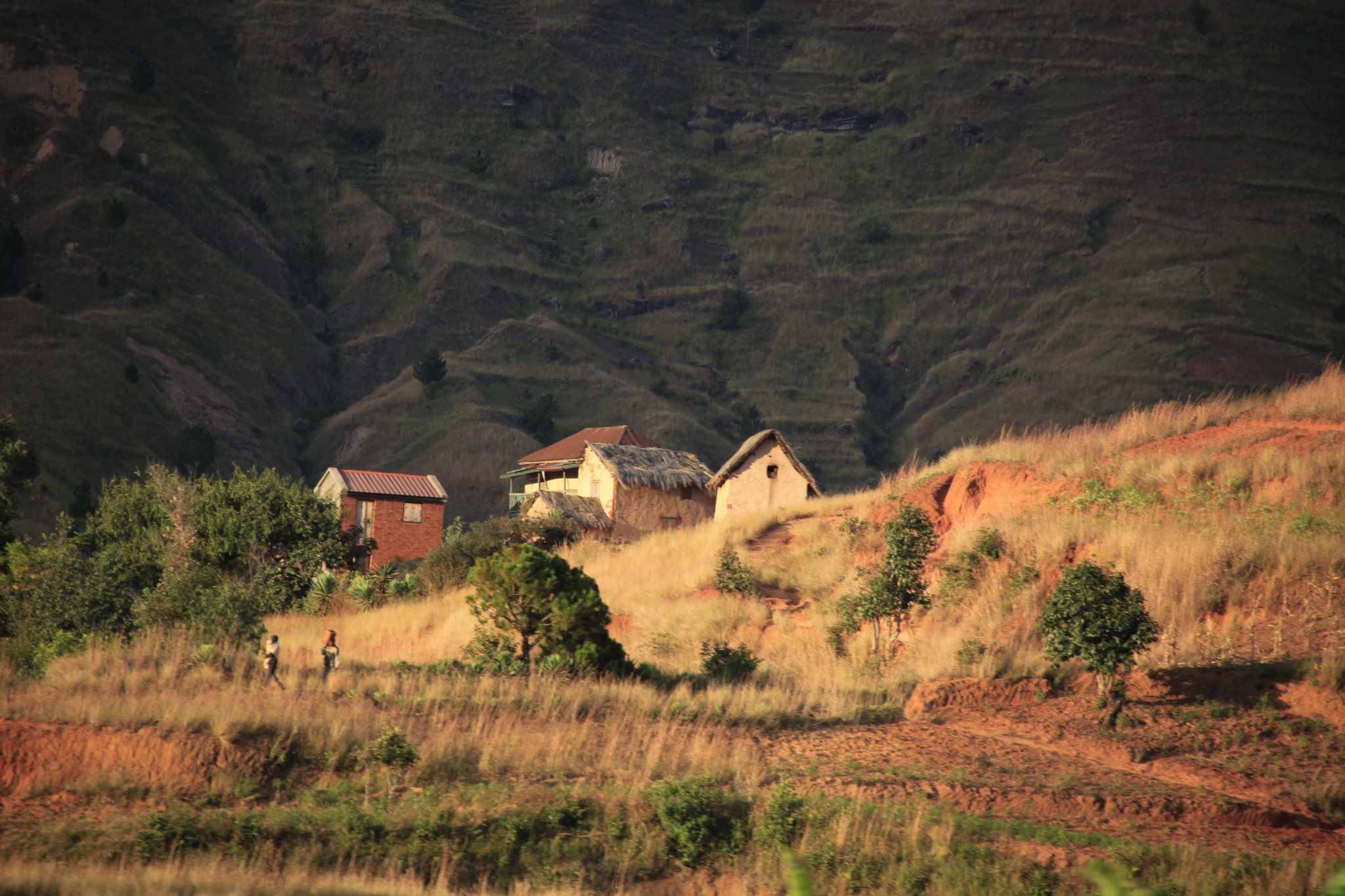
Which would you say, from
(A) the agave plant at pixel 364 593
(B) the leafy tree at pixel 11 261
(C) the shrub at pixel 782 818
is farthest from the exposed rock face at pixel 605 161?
(C) the shrub at pixel 782 818

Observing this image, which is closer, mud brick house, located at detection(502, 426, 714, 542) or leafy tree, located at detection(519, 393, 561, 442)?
mud brick house, located at detection(502, 426, 714, 542)

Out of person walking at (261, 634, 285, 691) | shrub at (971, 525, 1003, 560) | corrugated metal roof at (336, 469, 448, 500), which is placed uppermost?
corrugated metal roof at (336, 469, 448, 500)

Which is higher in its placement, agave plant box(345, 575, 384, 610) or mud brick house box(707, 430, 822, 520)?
mud brick house box(707, 430, 822, 520)

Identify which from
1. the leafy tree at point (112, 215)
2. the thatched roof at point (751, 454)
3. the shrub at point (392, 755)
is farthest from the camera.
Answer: the leafy tree at point (112, 215)

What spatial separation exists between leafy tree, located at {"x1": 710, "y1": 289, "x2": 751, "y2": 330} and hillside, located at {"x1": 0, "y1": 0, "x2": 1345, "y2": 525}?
0.46m

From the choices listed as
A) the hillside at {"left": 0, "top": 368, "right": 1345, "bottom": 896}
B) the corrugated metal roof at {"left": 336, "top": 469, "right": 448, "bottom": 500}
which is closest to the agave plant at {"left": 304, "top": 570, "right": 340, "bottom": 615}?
the hillside at {"left": 0, "top": 368, "right": 1345, "bottom": 896}

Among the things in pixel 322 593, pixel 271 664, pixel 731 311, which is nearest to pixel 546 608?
pixel 271 664

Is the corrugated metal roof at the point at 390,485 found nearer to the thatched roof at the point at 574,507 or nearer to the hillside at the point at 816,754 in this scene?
the thatched roof at the point at 574,507

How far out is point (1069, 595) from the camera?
14.7m

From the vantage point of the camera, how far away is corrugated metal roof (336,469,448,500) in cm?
5266

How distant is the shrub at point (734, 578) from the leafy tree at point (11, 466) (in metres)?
16.4

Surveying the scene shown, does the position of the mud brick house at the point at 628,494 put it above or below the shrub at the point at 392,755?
above

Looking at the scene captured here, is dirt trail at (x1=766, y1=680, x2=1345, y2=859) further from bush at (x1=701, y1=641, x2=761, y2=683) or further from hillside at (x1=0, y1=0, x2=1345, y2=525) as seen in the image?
hillside at (x1=0, y1=0, x2=1345, y2=525)

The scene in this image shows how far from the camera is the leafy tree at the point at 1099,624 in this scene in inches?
561
